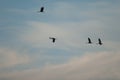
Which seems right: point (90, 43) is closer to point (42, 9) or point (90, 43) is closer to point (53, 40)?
point (53, 40)

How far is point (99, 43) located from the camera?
75.5m

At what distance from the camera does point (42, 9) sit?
6931cm

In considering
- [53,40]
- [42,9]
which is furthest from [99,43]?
[42,9]

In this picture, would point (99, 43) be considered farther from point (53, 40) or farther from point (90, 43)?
point (53, 40)

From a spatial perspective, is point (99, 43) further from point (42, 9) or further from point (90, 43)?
point (42, 9)

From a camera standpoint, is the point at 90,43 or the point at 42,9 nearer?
the point at 42,9

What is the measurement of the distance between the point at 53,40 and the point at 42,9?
848cm

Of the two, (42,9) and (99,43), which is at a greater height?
(42,9)

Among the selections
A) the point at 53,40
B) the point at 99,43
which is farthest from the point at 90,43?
the point at 53,40

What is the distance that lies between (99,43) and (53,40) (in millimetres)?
11839

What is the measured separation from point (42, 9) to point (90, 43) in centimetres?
1619

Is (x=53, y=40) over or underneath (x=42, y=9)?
underneath

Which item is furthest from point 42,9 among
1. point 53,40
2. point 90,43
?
point 90,43
